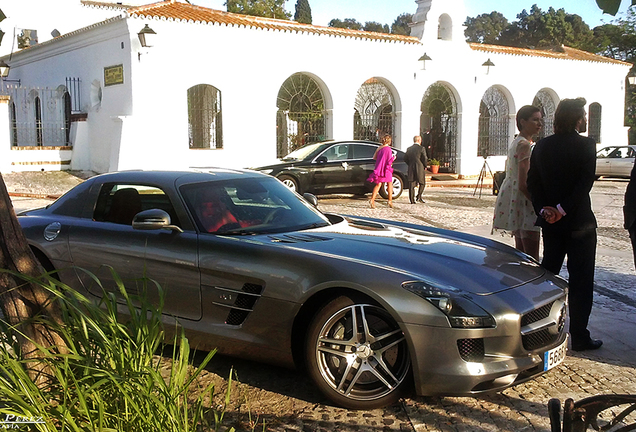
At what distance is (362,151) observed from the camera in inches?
690

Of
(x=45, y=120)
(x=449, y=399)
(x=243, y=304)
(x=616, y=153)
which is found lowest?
(x=449, y=399)

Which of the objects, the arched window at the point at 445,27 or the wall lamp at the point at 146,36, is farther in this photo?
the arched window at the point at 445,27

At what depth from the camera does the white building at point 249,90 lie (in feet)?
64.1

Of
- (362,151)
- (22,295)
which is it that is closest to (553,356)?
(22,295)

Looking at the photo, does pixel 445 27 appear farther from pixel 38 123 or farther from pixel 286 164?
pixel 38 123

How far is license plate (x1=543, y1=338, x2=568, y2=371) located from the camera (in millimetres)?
4031

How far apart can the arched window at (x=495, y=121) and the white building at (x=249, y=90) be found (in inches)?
1.9

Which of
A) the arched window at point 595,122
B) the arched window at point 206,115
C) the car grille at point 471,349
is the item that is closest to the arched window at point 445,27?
the arched window at point 206,115

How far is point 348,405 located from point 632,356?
2408 millimetres

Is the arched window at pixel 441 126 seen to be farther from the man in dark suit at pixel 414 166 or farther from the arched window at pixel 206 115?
the man in dark suit at pixel 414 166

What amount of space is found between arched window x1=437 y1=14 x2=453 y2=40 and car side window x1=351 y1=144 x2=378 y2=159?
997cm

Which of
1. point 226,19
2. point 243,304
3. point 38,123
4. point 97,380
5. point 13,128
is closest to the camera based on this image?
point 97,380

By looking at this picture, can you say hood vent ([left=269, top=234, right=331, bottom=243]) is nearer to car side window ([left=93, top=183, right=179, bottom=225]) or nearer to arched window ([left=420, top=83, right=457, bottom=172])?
car side window ([left=93, top=183, right=179, bottom=225])

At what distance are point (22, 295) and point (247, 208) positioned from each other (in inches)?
83.0
